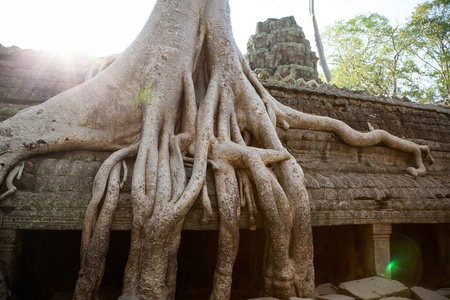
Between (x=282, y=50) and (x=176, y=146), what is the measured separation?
8.89 meters

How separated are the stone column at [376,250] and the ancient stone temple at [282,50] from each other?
7.28m

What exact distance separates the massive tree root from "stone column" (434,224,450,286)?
250 centimetres

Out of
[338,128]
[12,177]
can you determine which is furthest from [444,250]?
[12,177]

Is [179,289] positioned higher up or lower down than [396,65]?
lower down

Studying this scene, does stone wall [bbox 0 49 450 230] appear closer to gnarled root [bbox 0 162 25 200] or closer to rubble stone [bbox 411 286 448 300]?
gnarled root [bbox 0 162 25 200]

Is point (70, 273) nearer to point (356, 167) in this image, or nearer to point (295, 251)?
point (295, 251)

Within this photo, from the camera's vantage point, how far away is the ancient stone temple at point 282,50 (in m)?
9.98

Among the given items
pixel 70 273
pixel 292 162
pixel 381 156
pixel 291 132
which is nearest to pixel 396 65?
pixel 381 156

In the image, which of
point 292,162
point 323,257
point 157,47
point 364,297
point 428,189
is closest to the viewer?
point 364,297

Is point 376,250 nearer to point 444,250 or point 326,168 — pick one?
point 326,168

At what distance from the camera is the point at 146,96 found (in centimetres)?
297

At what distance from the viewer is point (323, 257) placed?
13.3 feet

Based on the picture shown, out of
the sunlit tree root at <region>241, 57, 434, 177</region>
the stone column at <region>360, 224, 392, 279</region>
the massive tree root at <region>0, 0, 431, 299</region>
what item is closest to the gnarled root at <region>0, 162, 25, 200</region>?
the massive tree root at <region>0, 0, 431, 299</region>

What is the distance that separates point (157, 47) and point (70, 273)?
2837mm
